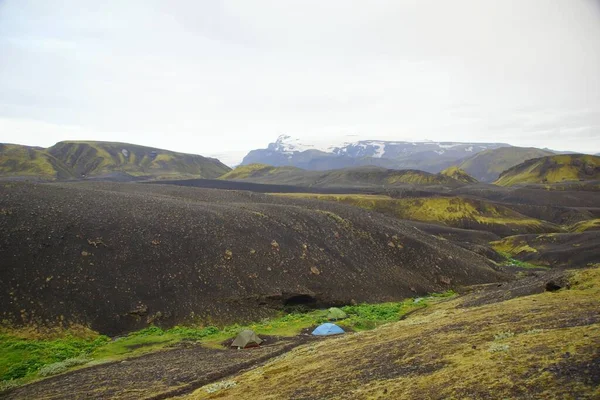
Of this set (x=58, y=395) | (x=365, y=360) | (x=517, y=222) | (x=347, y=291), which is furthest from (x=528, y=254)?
(x=58, y=395)

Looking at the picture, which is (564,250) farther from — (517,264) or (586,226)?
(586,226)

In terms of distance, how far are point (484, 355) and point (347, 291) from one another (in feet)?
102

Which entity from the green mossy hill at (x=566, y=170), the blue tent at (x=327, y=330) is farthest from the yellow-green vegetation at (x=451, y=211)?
the green mossy hill at (x=566, y=170)

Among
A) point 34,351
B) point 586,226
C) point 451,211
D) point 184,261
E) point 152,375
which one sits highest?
point 451,211

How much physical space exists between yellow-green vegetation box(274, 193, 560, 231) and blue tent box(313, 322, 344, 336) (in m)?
80.5

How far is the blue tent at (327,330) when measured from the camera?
96.4 feet

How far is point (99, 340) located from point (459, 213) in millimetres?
98714

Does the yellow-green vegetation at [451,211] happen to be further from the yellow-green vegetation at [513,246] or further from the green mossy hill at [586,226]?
the yellow-green vegetation at [513,246]

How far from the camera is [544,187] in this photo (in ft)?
534

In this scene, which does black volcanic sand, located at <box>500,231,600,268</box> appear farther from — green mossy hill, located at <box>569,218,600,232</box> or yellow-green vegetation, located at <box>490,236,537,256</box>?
green mossy hill, located at <box>569,218,600,232</box>

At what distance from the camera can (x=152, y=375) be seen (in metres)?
21.3

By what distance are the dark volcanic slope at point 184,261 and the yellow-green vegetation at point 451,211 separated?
51433 millimetres

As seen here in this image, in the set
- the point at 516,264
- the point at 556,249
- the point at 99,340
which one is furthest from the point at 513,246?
the point at 99,340

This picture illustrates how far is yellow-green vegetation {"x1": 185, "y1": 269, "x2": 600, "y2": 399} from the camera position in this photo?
1072 cm
